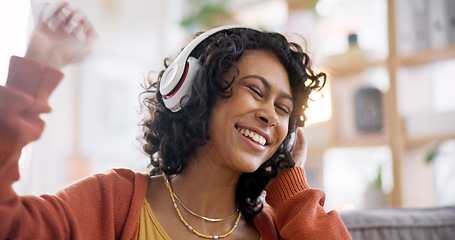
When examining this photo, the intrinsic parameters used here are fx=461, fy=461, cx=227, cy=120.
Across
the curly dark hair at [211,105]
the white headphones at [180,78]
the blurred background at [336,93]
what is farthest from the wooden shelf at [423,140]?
the white headphones at [180,78]

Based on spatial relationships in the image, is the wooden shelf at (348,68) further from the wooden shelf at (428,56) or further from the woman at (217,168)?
the woman at (217,168)

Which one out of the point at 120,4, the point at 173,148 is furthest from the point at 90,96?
the point at 173,148

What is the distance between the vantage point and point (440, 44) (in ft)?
7.99

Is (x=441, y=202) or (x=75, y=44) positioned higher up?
(x=75, y=44)

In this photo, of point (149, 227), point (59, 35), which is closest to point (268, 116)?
point (149, 227)

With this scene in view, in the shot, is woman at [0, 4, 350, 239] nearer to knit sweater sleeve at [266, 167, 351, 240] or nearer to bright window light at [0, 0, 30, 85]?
knit sweater sleeve at [266, 167, 351, 240]

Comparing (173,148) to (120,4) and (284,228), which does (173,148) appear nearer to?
(284,228)

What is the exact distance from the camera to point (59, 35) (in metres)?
0.82

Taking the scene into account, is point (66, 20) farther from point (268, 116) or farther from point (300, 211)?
point (300, 211)

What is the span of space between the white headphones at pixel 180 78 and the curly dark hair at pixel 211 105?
2 cm

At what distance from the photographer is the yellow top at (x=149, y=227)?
1.08 m

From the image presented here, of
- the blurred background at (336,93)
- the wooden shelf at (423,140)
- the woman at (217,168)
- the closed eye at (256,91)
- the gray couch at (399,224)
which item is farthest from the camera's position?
the blurred background at (336,93)

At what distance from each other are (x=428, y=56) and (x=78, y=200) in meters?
2.12

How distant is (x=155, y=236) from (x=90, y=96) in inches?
133
